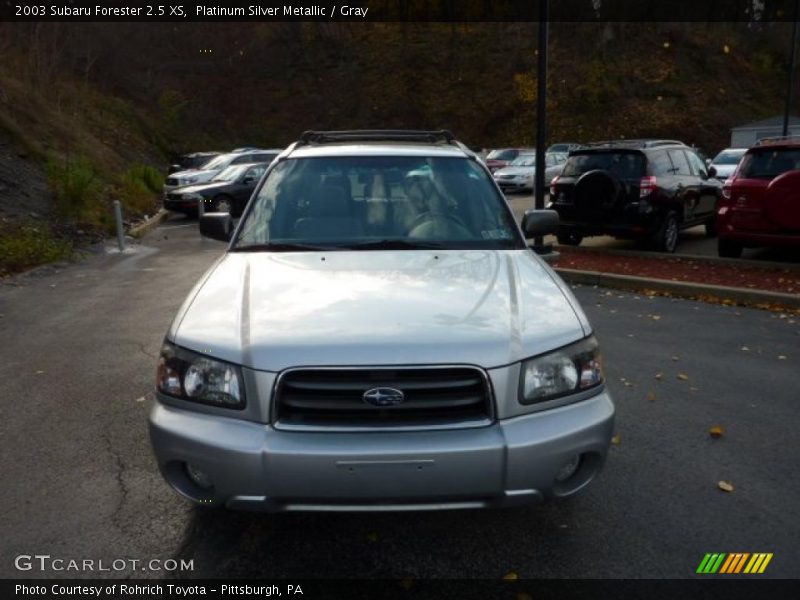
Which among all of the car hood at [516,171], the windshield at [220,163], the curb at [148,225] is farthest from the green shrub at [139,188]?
the car hood at [516,171]

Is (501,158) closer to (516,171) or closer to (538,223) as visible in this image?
(516,171)

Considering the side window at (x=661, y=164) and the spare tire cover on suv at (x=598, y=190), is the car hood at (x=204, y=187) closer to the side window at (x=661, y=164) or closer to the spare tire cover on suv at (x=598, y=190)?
the spare tire cover on suv at (x=598, y=190)

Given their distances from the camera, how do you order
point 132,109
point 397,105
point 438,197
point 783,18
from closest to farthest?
point 438,197 → point 132,109 → point 397,105 → point 783,18

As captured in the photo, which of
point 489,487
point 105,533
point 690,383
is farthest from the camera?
point 690,383

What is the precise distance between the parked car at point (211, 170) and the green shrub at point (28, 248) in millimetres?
8588

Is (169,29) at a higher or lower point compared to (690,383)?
higher

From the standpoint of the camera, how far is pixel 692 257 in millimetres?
10602

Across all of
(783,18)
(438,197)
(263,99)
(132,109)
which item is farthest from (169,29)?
(438,197)

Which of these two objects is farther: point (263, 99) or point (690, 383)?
point (263, 99)

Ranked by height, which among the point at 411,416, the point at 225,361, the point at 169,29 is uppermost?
the point at 169,29

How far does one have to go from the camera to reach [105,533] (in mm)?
3307

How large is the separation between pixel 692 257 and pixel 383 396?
9069 millimetres

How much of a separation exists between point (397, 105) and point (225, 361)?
154 ft

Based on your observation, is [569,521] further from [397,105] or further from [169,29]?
[169,29]
